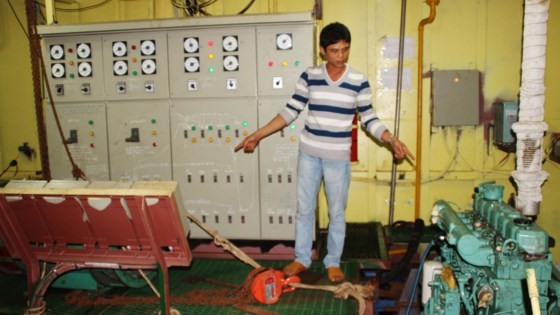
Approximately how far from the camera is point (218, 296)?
3.69 meters

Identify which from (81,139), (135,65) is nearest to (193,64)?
(135,65)

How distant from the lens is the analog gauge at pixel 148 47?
460 cm

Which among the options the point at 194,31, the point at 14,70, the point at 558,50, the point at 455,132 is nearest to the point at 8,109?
the point at 14,70

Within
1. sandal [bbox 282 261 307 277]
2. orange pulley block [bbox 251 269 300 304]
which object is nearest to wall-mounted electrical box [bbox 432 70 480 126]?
sandal [bbox 282 261 307 277]

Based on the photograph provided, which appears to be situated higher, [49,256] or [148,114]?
[148,114]

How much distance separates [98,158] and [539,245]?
13.5 ft

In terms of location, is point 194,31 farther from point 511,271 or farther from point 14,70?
point 511,271

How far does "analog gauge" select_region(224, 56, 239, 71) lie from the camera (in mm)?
4488

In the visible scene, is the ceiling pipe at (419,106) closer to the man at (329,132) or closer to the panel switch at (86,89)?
the man at (329,132)

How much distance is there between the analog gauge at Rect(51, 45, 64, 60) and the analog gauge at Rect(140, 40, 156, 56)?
893 millimetres

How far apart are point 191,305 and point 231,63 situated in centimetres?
228

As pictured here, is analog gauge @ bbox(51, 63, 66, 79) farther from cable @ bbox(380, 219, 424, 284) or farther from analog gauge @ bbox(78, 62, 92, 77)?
cable @ bbox(380, 219, 424, 284)

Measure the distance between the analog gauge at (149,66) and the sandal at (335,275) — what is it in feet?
8.58

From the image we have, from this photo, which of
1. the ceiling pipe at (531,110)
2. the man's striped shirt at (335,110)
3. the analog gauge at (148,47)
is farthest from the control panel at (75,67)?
the ceiling pipe at (531,110)
